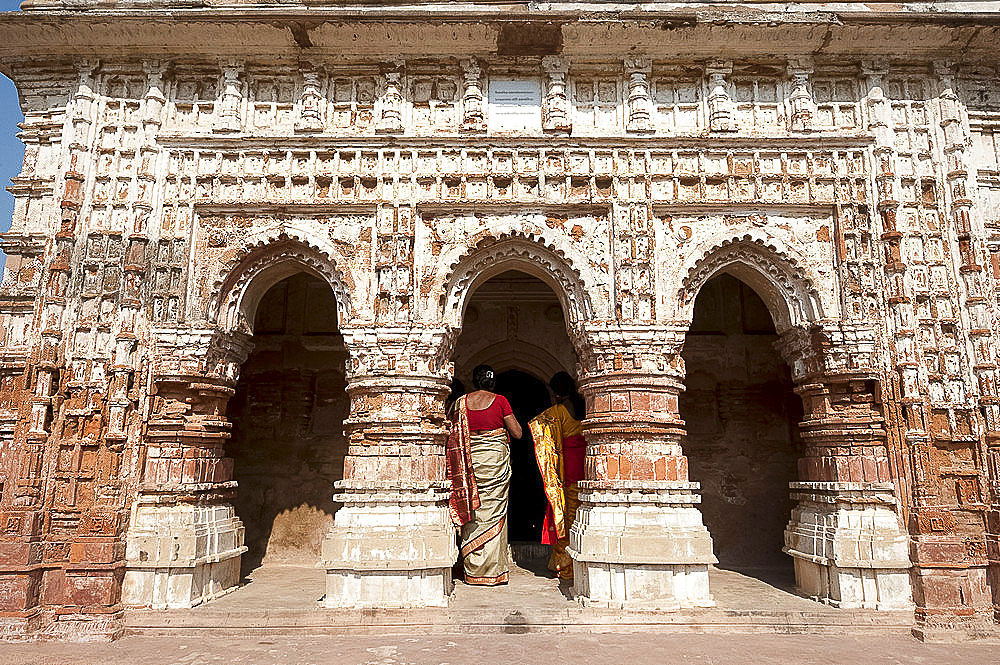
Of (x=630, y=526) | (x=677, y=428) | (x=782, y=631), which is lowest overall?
(x=782, y=631)

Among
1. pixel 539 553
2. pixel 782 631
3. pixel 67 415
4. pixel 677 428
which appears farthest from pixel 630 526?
pixel 67 415

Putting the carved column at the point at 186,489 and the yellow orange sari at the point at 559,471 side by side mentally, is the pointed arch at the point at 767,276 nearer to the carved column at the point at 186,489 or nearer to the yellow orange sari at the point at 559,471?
the yellow orange sari at the point at 559,471

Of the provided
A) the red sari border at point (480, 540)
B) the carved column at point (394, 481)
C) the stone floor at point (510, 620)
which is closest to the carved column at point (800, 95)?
the carved column at point (394, 481)

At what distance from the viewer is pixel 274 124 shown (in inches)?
348

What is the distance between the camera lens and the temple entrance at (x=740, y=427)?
414 inches

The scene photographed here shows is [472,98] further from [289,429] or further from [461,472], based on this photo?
[289,429]

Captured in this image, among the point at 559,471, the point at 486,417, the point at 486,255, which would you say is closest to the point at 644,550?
the point at 559,471

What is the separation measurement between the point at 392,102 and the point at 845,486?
723 cm

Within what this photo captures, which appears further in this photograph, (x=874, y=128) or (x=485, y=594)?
(x=874, y=128)

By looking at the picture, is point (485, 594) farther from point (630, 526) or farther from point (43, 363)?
point (43, 363)

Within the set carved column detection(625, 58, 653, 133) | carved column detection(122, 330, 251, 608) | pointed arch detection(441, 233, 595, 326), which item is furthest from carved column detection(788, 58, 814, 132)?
carved column detection(122, 330, 251, 608)

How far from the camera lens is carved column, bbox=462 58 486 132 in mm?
8711

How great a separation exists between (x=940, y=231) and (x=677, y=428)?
4.12 meters

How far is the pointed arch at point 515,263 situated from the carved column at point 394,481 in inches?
19.0
